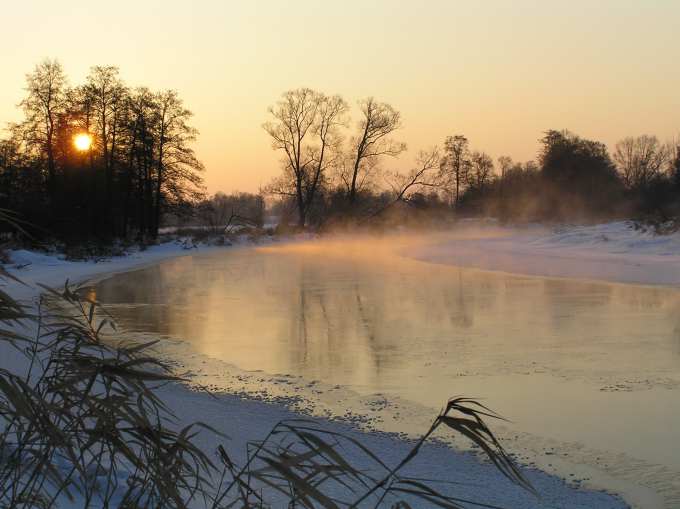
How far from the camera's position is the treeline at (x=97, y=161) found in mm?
28672

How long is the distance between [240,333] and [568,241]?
22683mm

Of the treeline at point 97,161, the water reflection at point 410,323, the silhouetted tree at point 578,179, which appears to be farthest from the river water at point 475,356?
the silhouetted tree at point 578,179

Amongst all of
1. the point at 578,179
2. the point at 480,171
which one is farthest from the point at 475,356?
the point at 480,171

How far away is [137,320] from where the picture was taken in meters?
10.7

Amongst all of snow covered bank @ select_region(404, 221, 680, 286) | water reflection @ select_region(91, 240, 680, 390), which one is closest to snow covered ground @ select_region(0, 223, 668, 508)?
snow covered bank @ select_region(404, 221, 680, 286)

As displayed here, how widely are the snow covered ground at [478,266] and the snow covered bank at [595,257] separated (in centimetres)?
2

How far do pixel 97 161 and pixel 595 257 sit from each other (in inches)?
1019

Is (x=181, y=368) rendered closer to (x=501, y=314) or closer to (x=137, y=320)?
(x=137, y=320)

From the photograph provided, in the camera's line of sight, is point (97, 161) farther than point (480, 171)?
No

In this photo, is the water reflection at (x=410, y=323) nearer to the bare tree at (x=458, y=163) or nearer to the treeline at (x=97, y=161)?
the treeline at (x=97, y=161)

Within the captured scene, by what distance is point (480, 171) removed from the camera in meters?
76.0

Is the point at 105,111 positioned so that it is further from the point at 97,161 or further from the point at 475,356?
the point at 475,356

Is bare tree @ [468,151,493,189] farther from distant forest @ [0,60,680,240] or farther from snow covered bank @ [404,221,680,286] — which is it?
snow covered bank @ [404,221,680,286]

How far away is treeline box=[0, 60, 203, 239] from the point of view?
28672 mm
